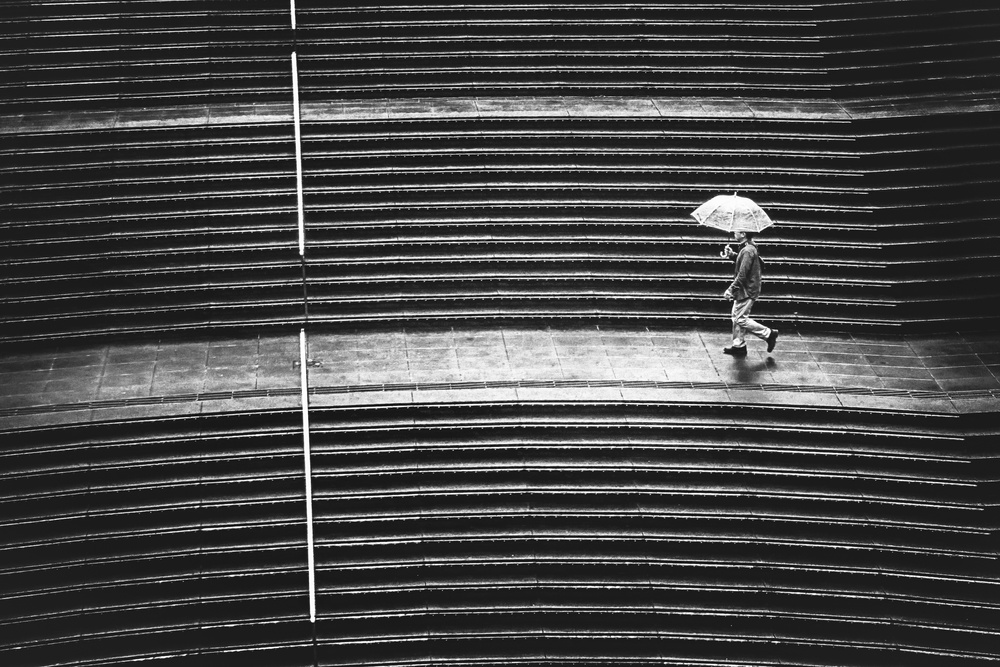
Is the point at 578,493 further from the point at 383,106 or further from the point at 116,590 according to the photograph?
the point at 383,106

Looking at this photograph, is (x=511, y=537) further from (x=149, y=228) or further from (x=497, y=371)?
(x=149, y=228)

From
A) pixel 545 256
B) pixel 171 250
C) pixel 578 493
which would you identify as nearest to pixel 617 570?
pixel 578 493

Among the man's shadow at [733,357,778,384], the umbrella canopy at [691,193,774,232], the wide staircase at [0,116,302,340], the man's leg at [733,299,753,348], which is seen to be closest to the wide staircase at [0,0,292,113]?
the wide staircase at [0,116,302,340]

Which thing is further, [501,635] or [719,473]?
[719,473]

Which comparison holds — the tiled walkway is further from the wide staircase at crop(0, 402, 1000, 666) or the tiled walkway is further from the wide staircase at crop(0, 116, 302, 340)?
the wide staircase at crop(0, 116, 302, 340)

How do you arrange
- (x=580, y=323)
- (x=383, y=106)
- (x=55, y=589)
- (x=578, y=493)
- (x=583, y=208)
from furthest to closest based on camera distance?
(x=383, y=106) → (x=583, y=208) → (x=580, y=323) → (x=578, y=493) → (x=55, y=589)

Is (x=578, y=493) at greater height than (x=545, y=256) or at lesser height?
lesser
